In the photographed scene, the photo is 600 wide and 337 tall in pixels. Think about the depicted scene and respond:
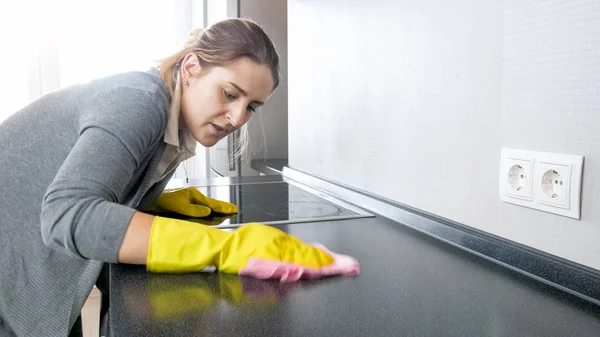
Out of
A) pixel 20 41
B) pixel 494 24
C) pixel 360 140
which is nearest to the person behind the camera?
pixel 494 24

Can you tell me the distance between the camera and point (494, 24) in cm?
80

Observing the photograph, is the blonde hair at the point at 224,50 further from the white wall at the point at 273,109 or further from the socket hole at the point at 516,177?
the white wall at the point at 273,109

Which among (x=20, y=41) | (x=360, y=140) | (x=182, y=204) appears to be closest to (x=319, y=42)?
(x=360, y=140)

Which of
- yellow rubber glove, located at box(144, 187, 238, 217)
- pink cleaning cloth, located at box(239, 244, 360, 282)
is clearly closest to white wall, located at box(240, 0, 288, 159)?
yellow rubber glove, located at box(144, 187, 238, 217)

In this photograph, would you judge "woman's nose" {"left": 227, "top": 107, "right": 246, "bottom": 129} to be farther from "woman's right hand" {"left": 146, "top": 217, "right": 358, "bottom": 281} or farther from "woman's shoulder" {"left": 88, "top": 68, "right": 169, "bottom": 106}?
"woman's right hand" {"left": 146, "top": 217, "right": 358, "bottom": 281}

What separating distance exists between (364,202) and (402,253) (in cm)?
40

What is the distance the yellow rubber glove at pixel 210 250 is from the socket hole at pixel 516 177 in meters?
0.32

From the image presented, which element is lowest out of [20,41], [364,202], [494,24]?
[364,202]

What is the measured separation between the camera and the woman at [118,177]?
683mm

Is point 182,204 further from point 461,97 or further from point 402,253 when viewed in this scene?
point 461,97

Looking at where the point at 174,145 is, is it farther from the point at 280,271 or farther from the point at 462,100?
the point at 462,100

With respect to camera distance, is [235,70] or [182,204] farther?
[182,204]

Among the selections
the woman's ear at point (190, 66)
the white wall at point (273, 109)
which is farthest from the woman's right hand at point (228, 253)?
the white wall at point (273, 109)

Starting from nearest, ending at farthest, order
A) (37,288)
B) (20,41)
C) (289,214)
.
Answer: (37,288) < (289,214) < (20,41)
